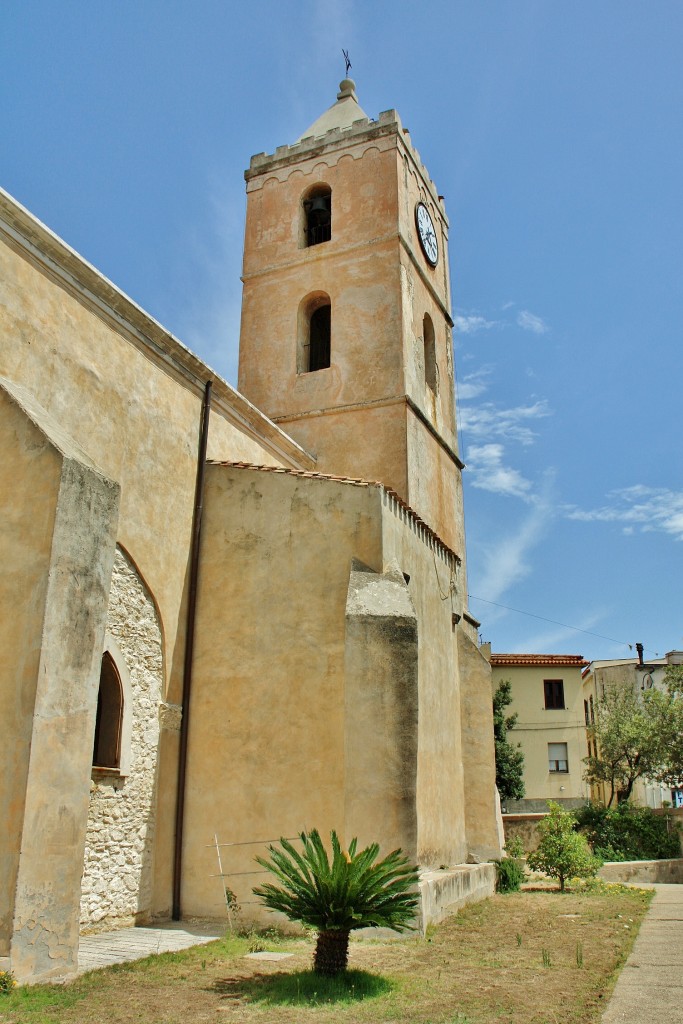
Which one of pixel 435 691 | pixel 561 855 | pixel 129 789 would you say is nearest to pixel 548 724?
pixel 561 855

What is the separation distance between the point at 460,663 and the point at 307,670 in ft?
24.0

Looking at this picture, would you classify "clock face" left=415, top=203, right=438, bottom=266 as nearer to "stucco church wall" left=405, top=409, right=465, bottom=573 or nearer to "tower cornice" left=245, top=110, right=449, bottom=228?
"tower cornice" left=245, top=110, right=449, bottom=228

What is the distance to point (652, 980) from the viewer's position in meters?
7.70

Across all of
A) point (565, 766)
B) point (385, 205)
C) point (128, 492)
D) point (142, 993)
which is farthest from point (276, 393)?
point (565, 766)

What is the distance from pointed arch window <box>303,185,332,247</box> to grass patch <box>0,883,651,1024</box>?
17.1 meters

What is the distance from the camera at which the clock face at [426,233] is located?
2170 cm

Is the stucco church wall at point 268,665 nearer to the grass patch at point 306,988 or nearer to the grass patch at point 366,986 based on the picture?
the grass patch at point 366,986

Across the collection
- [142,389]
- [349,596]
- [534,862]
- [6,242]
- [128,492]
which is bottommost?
[534,862]

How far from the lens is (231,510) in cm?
1223

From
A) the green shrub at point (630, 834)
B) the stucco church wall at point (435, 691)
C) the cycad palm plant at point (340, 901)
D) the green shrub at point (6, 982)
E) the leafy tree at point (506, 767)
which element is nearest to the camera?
the green shrub at point (6, 982)

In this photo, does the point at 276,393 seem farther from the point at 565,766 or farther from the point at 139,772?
the point at 565,766

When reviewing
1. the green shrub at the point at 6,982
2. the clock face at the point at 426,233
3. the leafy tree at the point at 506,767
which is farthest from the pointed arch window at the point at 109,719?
the leafy tree at the point at 506,767

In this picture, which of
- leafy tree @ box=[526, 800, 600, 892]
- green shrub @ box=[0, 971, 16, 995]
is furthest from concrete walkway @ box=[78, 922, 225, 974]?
leafy tree @ box=[526, 800, 600, 892]

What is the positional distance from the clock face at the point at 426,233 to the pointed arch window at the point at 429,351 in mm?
1981
